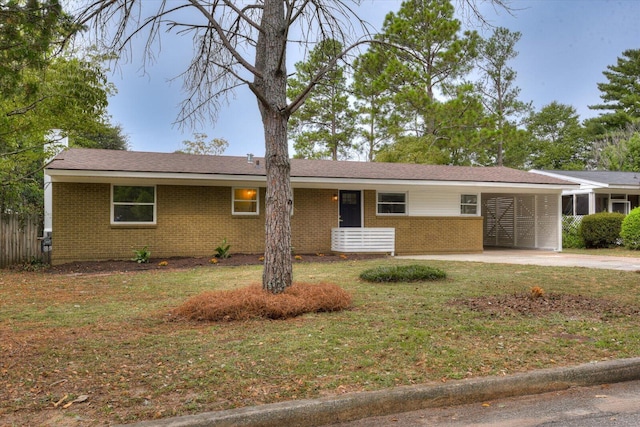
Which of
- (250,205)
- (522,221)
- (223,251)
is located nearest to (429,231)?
(522,221)

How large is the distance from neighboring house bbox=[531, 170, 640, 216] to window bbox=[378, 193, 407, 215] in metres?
9.75

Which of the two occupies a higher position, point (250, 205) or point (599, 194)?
point (599, 194)

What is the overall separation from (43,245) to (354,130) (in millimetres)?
20864

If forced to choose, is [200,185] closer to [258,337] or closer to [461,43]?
[258,337]

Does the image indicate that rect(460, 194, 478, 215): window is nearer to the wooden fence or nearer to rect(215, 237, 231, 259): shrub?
rect(215, 237, 231, 259): shrub

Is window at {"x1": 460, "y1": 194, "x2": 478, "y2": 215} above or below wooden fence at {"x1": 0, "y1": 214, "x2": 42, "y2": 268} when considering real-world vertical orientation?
above

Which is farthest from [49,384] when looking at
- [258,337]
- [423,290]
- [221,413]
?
[423,290]

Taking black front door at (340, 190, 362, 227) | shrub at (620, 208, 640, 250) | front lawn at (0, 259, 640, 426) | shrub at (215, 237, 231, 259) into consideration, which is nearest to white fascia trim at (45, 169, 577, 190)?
black front door at (340, 190, 362, 227)

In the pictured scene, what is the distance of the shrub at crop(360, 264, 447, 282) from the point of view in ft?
31.8

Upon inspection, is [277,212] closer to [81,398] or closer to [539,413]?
[81,398]

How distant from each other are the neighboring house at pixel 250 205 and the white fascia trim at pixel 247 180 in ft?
0.11

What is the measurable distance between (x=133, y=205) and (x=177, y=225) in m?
1.46

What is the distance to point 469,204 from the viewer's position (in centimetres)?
1883

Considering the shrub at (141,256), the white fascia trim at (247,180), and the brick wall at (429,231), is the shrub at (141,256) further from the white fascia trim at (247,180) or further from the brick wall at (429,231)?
the brick wall at (429,231)
